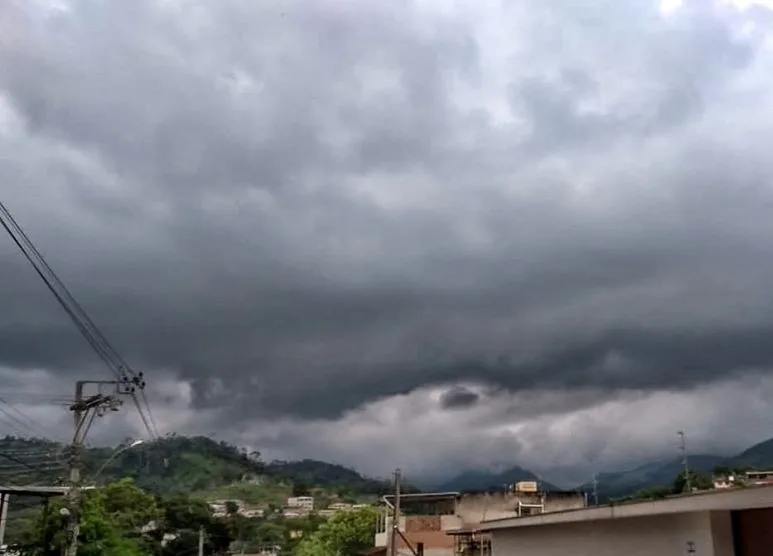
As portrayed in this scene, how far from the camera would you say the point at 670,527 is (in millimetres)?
21906

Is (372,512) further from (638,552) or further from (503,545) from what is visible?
(638,552)

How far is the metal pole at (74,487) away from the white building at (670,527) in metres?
17.8

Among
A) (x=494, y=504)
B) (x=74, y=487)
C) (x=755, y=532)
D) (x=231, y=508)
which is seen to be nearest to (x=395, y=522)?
(x=74, y=487)

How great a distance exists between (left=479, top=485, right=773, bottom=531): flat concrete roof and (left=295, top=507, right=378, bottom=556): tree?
5507 centimetres

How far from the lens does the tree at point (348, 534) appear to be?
8150cm

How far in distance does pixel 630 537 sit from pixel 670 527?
2.44 meters

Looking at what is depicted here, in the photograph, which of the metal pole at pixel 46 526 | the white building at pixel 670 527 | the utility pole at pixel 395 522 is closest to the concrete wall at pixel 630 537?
the white building at pixel 670 527

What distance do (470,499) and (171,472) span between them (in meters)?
113

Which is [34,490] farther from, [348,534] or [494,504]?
[348,534]

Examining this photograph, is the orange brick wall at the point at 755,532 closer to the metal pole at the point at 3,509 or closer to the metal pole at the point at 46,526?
the metal pole at the point at 46,526

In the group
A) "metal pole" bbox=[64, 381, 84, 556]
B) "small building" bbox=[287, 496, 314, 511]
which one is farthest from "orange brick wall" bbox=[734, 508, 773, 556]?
"small building" bbox=[287, 496, 314, 511]

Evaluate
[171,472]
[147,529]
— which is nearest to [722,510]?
[147,529]

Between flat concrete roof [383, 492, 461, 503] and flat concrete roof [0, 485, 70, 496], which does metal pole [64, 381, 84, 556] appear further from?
flat concrete roof [383, 492, 461, 503]

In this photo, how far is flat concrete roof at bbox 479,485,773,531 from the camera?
677 inches
